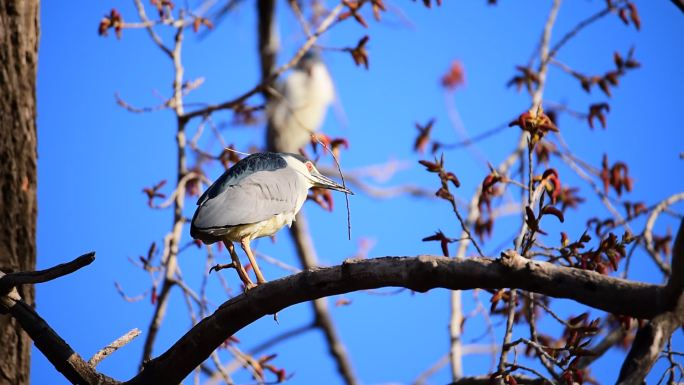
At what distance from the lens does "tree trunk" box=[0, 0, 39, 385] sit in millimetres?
3572

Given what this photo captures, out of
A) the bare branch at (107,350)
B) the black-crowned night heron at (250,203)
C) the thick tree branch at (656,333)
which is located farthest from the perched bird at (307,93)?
the thick tree branch at (656,333)

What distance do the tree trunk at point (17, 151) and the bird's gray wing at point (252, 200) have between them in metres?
0.94

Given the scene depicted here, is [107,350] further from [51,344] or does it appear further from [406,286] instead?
[406,286]

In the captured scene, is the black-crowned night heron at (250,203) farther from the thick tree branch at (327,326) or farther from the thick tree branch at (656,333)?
the thick tree branch at (327,326)

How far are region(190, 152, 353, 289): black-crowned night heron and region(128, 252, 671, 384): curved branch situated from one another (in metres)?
0.67

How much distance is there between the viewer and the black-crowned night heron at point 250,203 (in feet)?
10.6

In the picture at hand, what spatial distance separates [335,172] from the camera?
707 cm

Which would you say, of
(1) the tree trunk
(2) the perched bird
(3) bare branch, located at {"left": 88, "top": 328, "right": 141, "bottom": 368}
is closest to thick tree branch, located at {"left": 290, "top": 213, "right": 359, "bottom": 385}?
(2) the perched bird

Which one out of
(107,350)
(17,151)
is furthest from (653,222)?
(17,151)

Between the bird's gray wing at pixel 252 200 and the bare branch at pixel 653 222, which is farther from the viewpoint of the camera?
the bare branch at pixel 653 222

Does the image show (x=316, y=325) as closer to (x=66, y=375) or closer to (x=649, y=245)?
(x=649, y=245)

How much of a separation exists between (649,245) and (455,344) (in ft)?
3.88

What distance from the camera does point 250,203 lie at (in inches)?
134

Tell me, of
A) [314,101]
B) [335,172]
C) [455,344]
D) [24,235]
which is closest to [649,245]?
[455,344]
